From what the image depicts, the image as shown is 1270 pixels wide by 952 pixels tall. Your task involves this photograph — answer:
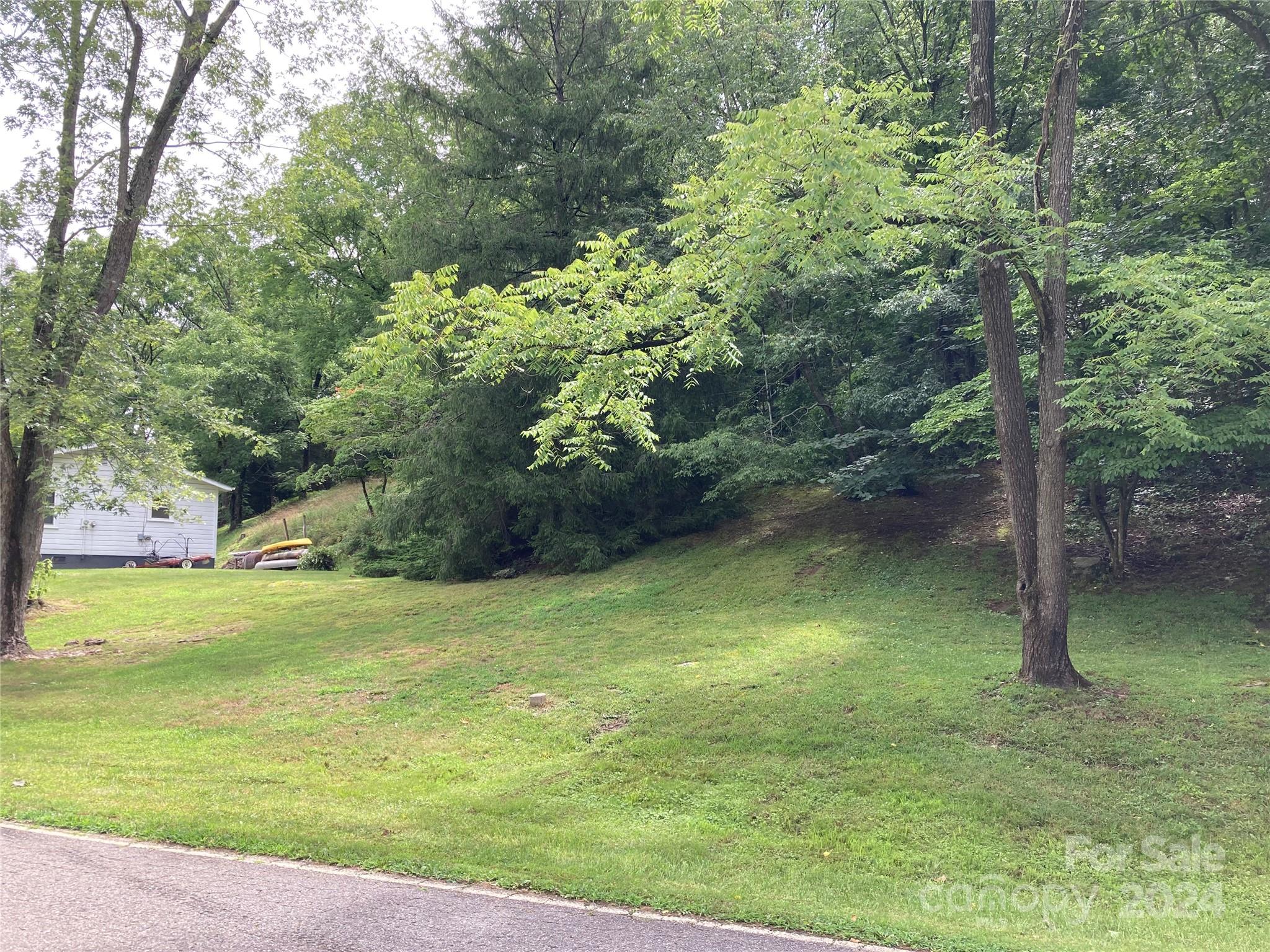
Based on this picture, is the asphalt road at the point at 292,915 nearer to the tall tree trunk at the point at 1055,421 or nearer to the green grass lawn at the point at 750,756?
the green grass lawn at the point at 750,756

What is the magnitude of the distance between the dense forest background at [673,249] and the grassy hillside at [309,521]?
6.84 metres

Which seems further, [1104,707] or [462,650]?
[462,650]

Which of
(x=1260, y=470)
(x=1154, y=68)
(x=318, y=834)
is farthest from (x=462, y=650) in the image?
(x=1154, y=68)

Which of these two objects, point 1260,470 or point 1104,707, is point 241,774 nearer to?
point 1104,707

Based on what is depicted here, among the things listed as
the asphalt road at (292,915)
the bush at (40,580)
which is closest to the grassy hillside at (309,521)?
the bush at (40,580)

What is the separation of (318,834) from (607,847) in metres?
2.11

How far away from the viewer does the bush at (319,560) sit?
26.5 meters

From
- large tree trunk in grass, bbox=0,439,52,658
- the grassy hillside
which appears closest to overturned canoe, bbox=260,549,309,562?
the grassy hillside

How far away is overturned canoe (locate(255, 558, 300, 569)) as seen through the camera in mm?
27250

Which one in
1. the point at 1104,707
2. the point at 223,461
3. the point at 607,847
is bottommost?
the point at 607,847

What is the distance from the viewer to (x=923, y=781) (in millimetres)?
6617

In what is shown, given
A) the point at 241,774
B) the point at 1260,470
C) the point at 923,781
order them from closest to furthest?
the point at 923,781 < the point at 241,774 < the point at 1260,470

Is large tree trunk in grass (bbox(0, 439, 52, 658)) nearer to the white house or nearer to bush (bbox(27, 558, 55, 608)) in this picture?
bush (bbox(27, 558, 55, 608))

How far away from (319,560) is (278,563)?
1986mm
